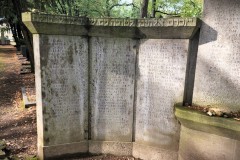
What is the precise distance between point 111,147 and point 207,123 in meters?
1.84

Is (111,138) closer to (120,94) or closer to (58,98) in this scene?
(120,94)

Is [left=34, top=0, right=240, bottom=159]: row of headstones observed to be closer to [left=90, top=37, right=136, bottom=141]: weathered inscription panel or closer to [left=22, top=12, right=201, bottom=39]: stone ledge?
[left=90, top=37, right=136, bottom=141]: weathered inscription panel

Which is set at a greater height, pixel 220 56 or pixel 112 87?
pixel 220 56

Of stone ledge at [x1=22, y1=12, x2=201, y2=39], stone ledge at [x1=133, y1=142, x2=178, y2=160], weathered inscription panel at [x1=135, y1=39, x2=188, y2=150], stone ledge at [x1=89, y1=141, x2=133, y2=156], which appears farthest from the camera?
stone ledge at [x1=89, y1=141, x2=133, y2=156]

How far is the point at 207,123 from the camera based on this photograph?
3385 millimetres

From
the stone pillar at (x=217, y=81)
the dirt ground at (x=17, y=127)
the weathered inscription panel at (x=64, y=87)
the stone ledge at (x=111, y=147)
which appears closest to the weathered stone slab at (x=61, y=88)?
the weathered inscription panel at (x=64, y=87)

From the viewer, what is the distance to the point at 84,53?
13.4 ft

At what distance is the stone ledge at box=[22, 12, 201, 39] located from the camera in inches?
140

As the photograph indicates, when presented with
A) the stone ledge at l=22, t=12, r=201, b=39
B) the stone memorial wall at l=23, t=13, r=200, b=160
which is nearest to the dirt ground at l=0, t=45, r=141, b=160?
the stone memorial wall at l=23, t=13, r=200, b=160

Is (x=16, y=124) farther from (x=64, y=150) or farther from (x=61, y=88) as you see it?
(x=61, y=88)

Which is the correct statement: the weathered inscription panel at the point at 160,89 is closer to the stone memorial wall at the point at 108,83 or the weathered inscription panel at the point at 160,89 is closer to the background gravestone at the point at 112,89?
the stone memorial wall at the point at 108,83

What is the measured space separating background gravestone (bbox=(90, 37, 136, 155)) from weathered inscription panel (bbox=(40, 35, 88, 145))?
7.3 inches

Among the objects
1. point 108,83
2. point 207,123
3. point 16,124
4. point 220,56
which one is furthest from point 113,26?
point 16,124

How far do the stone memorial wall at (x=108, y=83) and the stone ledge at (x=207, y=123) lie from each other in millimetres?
268
